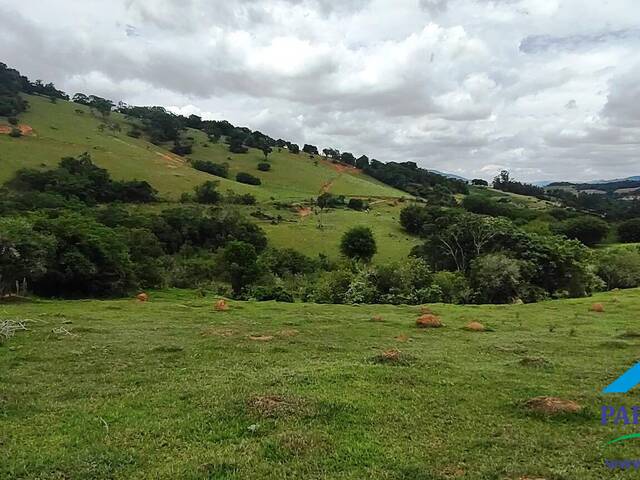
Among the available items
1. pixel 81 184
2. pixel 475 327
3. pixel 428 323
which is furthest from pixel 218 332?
pixel 81 184

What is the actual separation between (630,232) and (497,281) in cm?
7962

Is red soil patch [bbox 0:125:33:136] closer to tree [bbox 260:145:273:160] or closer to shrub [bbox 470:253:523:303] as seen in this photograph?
tree [bbox 260:145:273:160]

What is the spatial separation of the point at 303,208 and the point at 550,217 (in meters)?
56.7

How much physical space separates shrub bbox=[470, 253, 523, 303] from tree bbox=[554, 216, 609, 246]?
62578 mm

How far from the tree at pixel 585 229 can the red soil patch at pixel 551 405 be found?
332ft

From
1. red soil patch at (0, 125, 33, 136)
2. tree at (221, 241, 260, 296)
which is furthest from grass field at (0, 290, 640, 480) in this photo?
red soil patch at (0, 125, 33, 136)

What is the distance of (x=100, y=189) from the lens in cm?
10606

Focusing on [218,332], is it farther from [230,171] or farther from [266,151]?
[266,151]

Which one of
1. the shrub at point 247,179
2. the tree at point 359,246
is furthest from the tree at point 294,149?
the tree at point 359,246

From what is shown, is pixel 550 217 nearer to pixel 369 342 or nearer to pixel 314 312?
pixel 314 312

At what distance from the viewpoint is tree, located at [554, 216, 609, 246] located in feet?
348

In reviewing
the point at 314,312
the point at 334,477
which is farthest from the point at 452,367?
the point at 314,312

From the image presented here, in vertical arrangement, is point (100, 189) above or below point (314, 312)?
above

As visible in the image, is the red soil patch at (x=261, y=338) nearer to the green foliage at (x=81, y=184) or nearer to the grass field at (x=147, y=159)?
the green foliage at (x=81, y=184)
